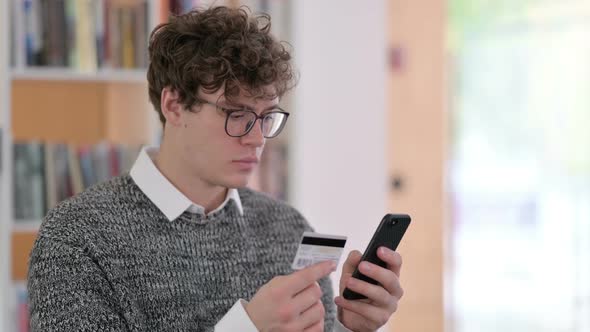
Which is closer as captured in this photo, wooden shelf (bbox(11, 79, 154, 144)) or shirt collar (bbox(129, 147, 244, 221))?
shirt collar (bbox(129, 147, 244, 221))

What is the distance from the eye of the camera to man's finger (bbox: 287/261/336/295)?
1.42 m

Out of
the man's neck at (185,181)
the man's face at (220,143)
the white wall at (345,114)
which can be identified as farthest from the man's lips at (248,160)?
the white wall at (345,114)

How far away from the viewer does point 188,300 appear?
162 centimetres

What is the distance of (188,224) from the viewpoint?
1.68 m

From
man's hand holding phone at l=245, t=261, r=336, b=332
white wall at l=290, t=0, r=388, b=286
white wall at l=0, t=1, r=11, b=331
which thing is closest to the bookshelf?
white wall at l=0, t=1, r=11, b=331

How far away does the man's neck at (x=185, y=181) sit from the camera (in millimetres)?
1686

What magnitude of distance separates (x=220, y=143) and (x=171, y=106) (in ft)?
0.41

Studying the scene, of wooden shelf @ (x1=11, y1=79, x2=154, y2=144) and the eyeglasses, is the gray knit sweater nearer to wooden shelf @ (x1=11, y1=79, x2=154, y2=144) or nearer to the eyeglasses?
the eyeglasses

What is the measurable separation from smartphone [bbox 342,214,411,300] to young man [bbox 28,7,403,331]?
0.06 feet

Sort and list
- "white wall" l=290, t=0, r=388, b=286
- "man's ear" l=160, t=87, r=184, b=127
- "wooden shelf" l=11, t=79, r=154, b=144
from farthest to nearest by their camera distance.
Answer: "white wall" l=290, t=0, r=388, b=286 → "wooden shelf" l=11, t=79, r=154, b=144 → "man's ear" l=160, t=87, r=184, b=127

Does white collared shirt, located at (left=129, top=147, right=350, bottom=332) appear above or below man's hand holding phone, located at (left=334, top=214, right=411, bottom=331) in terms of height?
above

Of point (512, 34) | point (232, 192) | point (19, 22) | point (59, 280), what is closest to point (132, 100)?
point (19, 22)

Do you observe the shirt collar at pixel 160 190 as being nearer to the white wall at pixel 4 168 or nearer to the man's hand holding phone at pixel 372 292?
the man's hand holding phone at pixel 372 292

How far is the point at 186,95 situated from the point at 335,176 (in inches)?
96.5
